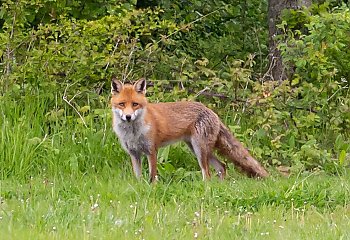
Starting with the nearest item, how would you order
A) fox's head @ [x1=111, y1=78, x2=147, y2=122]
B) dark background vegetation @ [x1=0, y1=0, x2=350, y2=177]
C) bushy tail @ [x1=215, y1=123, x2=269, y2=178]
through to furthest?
fox's head @ [x1=111, y1=78, x2=147, y2=122], bushy tail @ [x1=215, y1=123, x2=269, y2=178], dark background vegetation @ [x1=0, y1=0, x2=350, y2=177]

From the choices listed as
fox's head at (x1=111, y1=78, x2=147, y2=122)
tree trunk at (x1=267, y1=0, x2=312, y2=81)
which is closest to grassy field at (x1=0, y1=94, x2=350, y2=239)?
fox's head at (x1=111, y1=78, x2=147, y2=122)

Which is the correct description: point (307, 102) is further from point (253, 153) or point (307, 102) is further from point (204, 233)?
point (204, 233)

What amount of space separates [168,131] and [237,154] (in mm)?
904

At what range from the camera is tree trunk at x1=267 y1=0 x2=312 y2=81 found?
Answer: 11766mm

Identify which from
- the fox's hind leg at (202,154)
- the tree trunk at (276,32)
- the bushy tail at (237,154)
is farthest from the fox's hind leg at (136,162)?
the tree trunk at (276,32)

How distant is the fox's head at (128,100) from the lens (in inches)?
348

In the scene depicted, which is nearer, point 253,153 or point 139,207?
point 139,207

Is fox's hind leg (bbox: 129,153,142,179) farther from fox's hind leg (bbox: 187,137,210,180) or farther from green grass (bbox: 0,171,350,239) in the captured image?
fox's hind leg (bbox: 187,137,210,180)

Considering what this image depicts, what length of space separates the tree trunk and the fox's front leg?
3.19m

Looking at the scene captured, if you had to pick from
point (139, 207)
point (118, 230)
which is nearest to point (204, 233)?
point (118, 230)

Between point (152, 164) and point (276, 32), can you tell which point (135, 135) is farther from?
point (276, 32)

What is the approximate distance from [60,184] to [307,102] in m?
4.17

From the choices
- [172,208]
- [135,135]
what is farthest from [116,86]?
[172,208]

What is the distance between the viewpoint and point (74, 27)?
34.9ft
